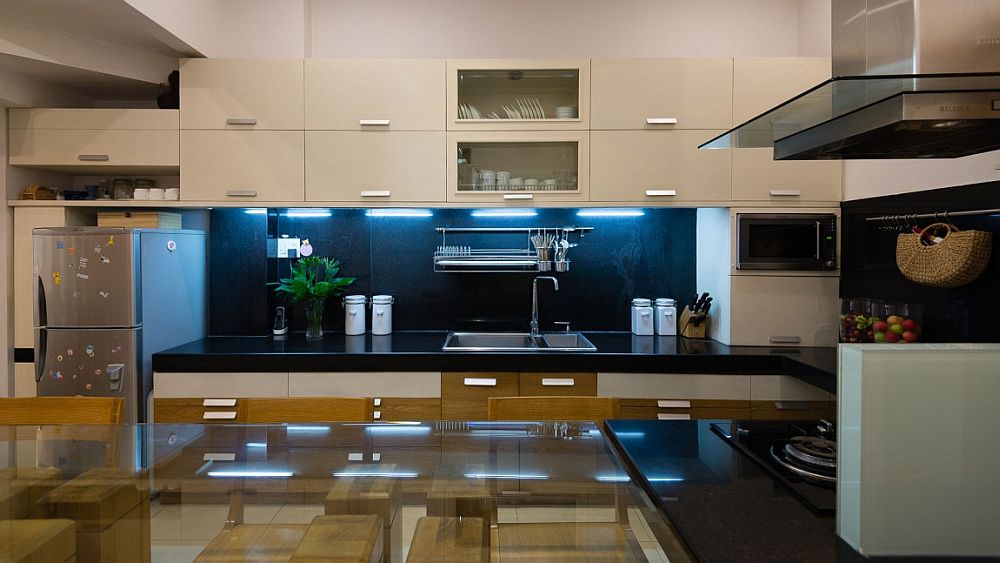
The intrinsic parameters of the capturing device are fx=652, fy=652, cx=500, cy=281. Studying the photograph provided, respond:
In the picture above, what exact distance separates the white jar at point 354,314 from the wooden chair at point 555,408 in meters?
1.77

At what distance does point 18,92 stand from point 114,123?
447 millimetres

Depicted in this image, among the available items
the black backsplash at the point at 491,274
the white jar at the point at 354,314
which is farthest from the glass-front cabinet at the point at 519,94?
the white jar at the point at 354,314

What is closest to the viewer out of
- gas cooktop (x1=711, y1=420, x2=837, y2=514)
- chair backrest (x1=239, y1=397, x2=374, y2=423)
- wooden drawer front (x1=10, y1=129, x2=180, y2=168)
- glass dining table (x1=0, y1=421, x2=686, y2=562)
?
glass dining table (x1=0, y1=421, x2=686, y2=562)

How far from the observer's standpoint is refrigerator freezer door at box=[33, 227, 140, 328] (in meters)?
3.04

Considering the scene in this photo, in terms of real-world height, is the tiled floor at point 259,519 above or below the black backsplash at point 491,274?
below

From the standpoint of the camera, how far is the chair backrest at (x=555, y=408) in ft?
6.95

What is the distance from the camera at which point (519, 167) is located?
3438 mm

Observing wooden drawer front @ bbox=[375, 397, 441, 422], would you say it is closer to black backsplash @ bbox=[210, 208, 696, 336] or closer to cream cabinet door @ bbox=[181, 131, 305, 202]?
black backsplash @ bbox=[210, 208, 696, 336]

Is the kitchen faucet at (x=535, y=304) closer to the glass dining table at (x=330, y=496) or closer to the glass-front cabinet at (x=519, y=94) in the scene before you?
the glass-front cabinet at (x=519, y=94)

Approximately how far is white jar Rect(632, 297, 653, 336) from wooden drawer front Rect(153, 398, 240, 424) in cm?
214

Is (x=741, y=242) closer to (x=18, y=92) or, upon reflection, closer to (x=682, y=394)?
(x=682, y=394)

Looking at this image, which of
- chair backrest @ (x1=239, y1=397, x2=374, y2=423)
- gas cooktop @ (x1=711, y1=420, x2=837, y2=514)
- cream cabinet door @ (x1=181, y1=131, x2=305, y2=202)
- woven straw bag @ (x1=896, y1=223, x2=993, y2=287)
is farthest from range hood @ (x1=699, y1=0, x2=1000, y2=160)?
cream cabinet door @ (x1=181, y1=131, x2=305, y2=202)

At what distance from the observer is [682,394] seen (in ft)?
10.1

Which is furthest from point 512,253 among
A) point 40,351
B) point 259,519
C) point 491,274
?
point 259,519
